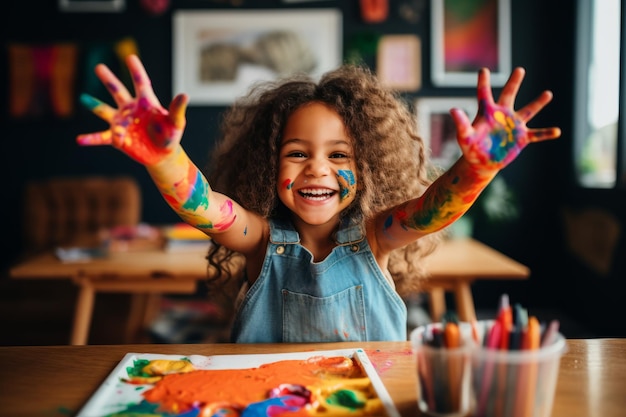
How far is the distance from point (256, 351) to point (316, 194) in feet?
1.09

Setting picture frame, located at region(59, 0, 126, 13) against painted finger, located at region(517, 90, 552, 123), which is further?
picture frame, located at region(59, 0, 126, 13)

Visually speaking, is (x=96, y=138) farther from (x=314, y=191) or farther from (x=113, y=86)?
(x=314, y=191)

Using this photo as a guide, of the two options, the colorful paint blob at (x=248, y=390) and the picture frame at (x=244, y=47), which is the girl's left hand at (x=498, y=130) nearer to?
the colorful paint blob at (x=248, y=390)

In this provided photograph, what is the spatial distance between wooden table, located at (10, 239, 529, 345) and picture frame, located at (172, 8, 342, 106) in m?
1.78

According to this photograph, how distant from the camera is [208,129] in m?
3.75

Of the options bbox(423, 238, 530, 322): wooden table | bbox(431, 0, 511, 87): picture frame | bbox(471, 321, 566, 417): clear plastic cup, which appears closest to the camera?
bbox(471, 321, 566, 417): clear plastic cup

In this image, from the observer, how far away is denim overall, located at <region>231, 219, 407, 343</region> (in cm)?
107

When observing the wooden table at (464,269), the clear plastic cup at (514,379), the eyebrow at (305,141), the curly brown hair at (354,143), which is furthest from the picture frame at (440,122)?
the clear plastic cup at (514,379)

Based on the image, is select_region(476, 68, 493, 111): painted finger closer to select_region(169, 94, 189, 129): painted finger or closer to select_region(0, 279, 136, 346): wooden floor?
select_region(169, 94, 189, 129): painted finger

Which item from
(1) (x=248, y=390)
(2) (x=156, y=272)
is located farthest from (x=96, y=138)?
(2) (x=156, y=272)

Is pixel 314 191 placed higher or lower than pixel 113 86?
lower

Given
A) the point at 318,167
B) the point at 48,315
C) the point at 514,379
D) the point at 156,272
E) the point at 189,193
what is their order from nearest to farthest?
the point at 514,379 < the point at 189,193 < the point at 318,167 < the point at 156,272 < the point at 48,315

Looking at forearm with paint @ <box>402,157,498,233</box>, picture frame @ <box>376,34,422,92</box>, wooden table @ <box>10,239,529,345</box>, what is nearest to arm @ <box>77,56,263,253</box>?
forearm with paint @ <box>402,157,498,233</box>

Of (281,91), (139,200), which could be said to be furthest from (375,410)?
(139,200)
